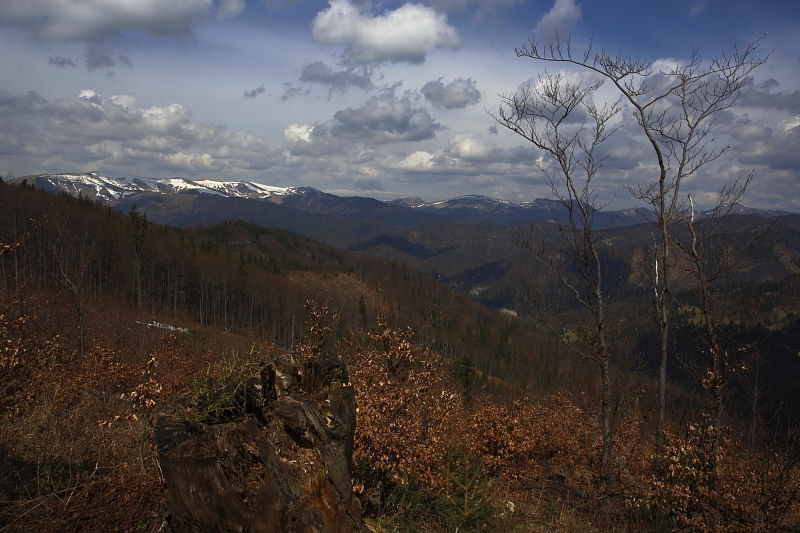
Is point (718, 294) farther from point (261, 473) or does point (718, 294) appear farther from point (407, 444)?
point (261, 473)

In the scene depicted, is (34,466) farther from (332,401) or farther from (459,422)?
(459,422)

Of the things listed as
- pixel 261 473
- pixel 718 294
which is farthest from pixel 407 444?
pixel 718 294

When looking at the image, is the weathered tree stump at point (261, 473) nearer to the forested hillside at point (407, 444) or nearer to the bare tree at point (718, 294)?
the forested hillside at point (407, 444)

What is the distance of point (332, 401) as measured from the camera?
4.22 meters

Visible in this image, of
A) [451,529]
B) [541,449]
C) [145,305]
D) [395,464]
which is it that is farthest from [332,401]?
[145,305]

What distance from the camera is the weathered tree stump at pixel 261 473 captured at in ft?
11.0

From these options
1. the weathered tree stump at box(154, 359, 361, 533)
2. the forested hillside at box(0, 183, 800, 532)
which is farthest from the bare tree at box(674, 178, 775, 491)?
the weathered tree stump at box(154, 359, 361, 533)

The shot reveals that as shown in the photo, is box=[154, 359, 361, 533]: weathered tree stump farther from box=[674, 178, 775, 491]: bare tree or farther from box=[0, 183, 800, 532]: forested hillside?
box=[674, 178, 775, 491]: bare tree

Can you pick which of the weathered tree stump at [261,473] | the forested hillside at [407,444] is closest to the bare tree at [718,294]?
the forested hillside at [407,444]

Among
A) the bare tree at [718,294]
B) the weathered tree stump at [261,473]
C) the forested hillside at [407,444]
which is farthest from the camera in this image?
the bare tree at [718,294]

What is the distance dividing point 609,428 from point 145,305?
72807mm

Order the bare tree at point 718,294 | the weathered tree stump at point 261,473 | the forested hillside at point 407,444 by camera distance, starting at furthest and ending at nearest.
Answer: the bare tree at point 718,294 → the forested hillside at point 407,444 → the weathered tree stump at point 261,473

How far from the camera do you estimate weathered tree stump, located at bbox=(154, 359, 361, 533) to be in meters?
3.35

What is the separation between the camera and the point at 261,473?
3463 millimetres
